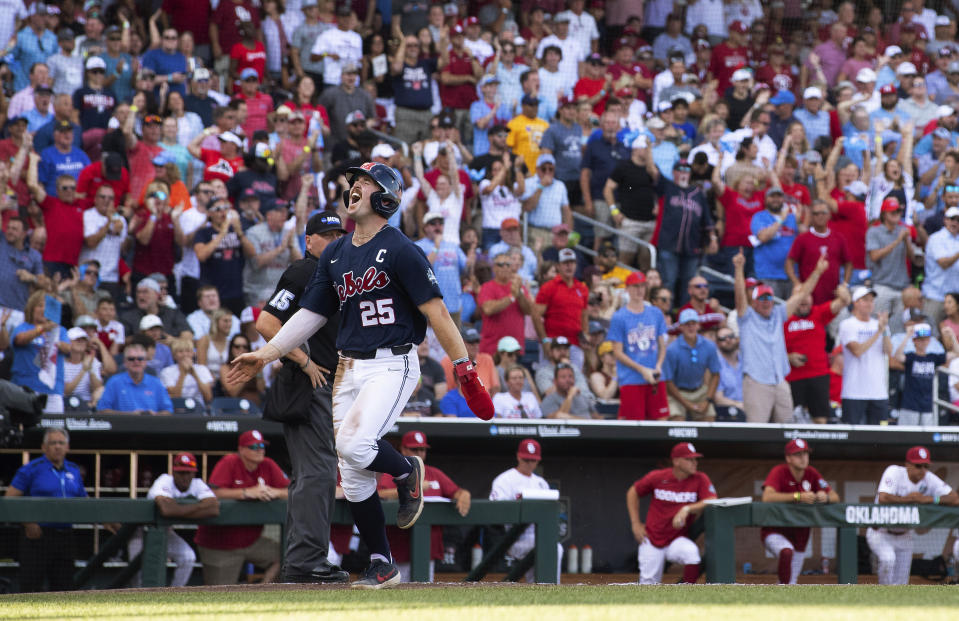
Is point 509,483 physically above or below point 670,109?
below

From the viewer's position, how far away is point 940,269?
1322 centimetres

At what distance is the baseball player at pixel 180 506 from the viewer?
313 inches

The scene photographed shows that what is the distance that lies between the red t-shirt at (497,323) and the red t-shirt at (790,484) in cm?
252

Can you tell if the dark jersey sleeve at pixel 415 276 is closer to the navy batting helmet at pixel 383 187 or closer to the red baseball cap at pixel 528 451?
the navy batting helmet at pixel 383 187

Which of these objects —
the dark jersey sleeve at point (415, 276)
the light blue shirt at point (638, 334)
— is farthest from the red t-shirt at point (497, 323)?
the dark jersey sleeve at point (415, 276)

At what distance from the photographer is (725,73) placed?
16.8 meters

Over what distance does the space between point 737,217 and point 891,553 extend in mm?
4247

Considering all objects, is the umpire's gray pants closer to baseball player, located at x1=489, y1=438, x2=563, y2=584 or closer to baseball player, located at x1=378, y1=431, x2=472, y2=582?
baseball player, located at x1=378, y1=431, x2=472, y2=582

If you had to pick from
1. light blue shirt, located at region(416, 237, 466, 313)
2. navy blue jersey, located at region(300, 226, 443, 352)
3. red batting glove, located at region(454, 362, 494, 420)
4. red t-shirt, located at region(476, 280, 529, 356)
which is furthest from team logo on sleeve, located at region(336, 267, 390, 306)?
light blue shirt, located at region(416, 237, 466, 313)

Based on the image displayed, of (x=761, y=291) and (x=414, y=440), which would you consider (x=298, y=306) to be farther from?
(x=761, y=291)

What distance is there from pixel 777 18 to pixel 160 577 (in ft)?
43.1

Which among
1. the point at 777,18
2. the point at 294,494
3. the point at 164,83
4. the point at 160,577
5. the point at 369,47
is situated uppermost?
the point at 777,18

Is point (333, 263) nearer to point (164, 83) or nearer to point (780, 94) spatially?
point (164, 83)

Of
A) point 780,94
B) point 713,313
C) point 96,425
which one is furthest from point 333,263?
point 780,94
